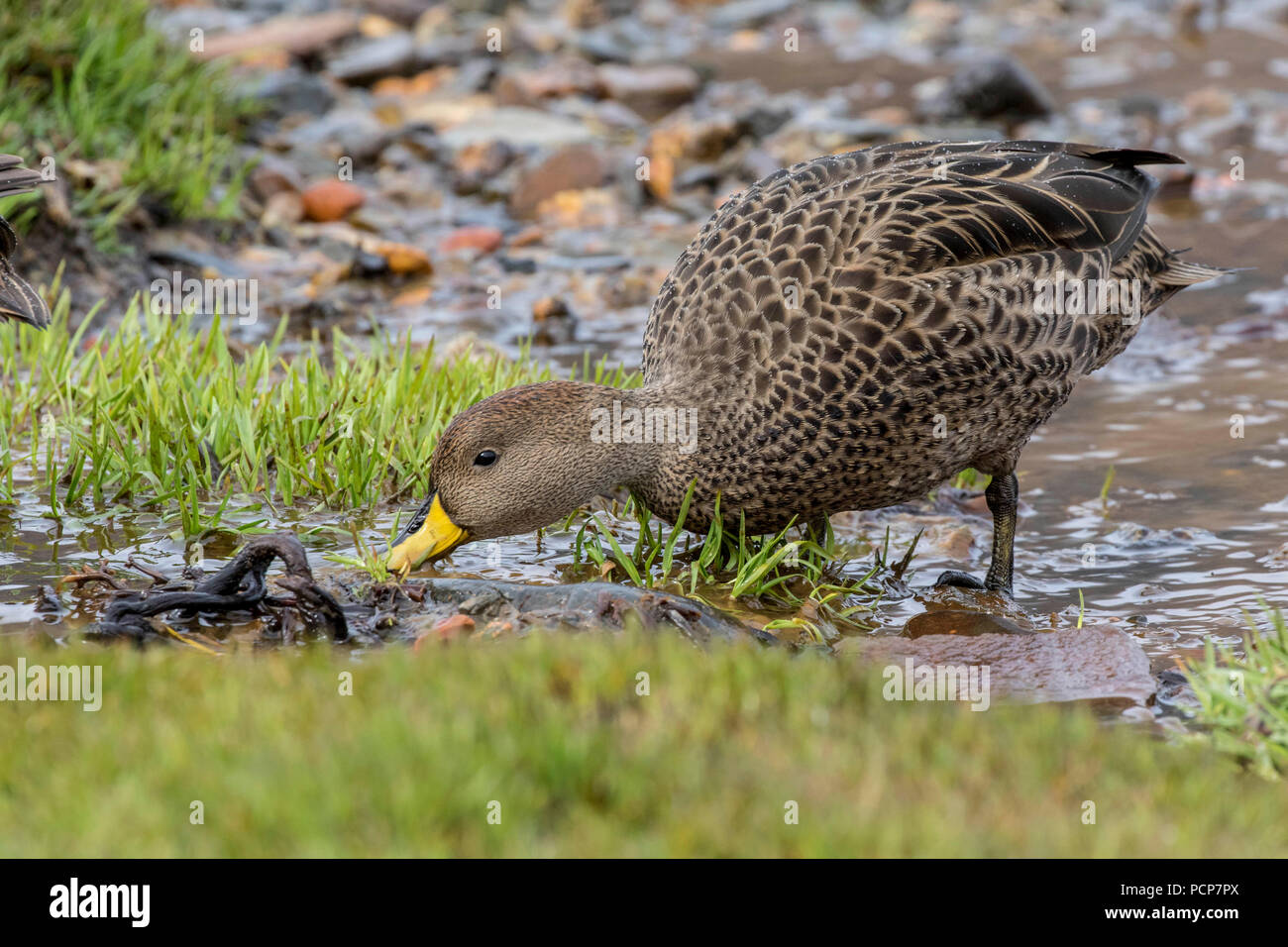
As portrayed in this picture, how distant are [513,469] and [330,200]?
634 centimetres

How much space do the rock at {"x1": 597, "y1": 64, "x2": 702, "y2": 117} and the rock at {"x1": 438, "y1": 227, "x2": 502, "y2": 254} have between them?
4.49 metres

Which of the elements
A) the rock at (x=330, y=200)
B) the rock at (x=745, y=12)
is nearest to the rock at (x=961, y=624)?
the rock at (x=330, y=200)

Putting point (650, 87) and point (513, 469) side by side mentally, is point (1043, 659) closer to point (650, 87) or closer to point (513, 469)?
point (513, 469)

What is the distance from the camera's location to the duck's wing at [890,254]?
552 centimetres

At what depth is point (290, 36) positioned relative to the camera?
15805mm

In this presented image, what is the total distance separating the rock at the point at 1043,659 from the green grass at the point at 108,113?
620cm

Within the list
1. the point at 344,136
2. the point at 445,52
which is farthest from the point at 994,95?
the point at 344,136

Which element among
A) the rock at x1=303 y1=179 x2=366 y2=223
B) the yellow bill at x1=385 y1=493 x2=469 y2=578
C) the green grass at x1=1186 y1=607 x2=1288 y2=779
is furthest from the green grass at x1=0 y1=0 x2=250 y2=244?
the green grass at x1=1186 y1=607 x2=1288 y2=779

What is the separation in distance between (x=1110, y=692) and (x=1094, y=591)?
1.39m

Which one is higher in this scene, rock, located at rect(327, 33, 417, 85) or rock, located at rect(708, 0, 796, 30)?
rock, located at rect(708, 0, 796, 30)

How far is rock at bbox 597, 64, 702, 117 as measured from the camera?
15094mm

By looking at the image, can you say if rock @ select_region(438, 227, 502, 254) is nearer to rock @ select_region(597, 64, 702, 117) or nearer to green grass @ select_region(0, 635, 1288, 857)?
rock @ select_region(597, 64, 702, 117)

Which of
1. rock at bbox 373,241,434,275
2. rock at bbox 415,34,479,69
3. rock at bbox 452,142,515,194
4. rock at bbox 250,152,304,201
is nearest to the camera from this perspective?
rock at bbox 373,241,434,275

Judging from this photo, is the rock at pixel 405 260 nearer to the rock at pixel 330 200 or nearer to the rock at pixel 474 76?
the rock at pixel 330 200
